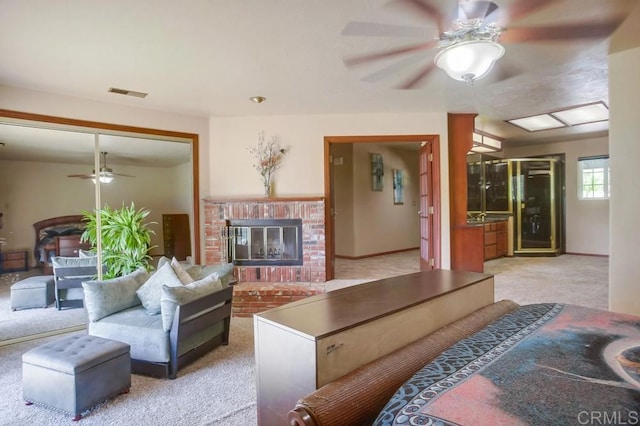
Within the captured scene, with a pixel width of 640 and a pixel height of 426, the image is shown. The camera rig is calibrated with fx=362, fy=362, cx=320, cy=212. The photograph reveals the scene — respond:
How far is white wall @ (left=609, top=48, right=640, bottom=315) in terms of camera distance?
2.88 meters

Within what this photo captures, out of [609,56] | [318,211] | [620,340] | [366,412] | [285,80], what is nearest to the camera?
[366,412]

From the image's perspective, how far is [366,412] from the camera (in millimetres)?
1112

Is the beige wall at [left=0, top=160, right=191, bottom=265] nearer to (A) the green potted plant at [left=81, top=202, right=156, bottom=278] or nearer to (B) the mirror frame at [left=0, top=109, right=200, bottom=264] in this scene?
(A) the green potted plant at [left=81, top=202, right=156, bottom=278]

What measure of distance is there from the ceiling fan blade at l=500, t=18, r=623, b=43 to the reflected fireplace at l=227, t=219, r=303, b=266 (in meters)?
3.12

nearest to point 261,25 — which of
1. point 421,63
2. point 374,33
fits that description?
point 374,33

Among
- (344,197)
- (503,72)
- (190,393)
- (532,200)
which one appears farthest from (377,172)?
(190,393)

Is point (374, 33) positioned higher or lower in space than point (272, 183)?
higher

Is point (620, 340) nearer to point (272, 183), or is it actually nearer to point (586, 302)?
point (586, 302)

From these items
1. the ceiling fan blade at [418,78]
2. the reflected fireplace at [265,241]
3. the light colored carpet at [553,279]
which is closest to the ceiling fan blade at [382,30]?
the ceiling fan blade at [418,78]

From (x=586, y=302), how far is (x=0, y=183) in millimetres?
6431

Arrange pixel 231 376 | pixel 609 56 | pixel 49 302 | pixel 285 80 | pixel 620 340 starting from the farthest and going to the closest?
pixel 49 302 → pixel 285 80 → pixel 609 56 → pixel 231 376 → pixel 620 340

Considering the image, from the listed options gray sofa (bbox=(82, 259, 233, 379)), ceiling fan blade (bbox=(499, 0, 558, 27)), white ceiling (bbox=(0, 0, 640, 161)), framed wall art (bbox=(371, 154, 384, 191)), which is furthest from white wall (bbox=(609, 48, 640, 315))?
framed wall art (bbox=(371, 154, 384, 191))

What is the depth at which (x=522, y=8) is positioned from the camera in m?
2.19

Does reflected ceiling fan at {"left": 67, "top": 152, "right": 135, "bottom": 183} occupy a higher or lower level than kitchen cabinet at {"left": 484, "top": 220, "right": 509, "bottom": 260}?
higher
